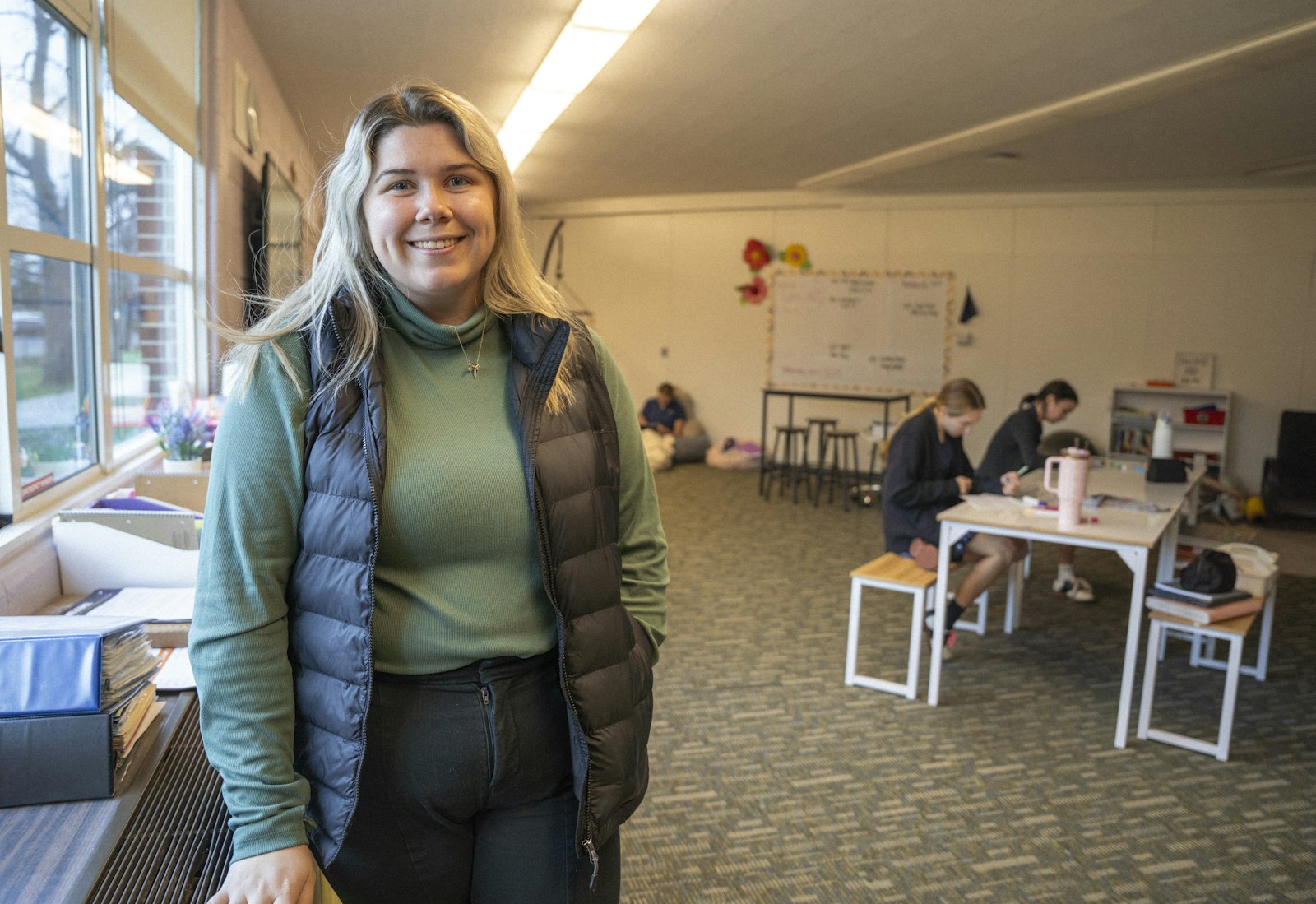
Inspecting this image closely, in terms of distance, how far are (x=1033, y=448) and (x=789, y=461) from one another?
4588mm

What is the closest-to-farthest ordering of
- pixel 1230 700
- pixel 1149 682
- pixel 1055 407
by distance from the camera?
1. pixel 1230 700
2. pixel 1149 682
3. pixel 1055 407

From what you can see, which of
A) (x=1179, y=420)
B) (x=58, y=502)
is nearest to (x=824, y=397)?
(x=1179, y=420)

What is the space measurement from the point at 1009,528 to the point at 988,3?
2.03 meters

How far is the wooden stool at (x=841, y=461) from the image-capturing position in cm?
828

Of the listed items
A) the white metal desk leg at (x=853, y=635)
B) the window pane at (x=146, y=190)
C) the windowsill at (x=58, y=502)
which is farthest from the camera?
the white metal desk leg at (x=853, y=635)

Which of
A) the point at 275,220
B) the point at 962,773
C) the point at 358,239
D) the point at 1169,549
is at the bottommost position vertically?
the point at 962,773

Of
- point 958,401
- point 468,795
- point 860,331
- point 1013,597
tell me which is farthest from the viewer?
point 860,331

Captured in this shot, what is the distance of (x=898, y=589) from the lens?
3.95 metres

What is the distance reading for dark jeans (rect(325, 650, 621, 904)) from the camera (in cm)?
116

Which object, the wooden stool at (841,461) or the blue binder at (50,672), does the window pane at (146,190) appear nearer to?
the blue binder at (50,672)

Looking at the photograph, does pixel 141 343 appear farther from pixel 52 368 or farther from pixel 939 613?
pixel 939 613

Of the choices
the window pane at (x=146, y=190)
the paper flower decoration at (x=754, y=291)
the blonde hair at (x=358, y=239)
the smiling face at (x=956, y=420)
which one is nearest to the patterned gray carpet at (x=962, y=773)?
the smiling face at (x=956, y=420)

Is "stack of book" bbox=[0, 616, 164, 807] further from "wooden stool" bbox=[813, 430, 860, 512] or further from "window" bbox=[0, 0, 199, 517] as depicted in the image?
"wooden stool" bbox=[813, 430, 860, 512]

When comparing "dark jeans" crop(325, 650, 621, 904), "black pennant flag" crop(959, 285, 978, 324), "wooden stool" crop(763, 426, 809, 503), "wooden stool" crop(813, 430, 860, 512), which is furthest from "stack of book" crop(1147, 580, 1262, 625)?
"black pennant flag" crop(959, 285, 978, 324)
